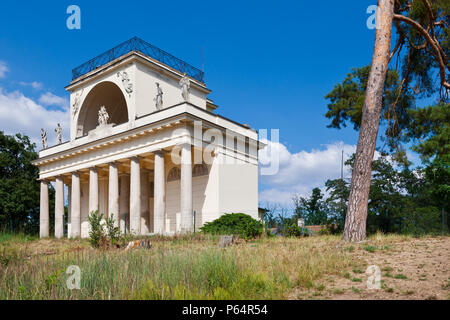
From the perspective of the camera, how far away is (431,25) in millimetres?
17297

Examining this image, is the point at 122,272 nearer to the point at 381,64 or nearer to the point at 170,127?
the point at 381,64

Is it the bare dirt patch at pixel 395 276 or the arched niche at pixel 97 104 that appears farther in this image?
the arched niche at pixel 97 104

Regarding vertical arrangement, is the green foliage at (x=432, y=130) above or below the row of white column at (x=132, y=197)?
above

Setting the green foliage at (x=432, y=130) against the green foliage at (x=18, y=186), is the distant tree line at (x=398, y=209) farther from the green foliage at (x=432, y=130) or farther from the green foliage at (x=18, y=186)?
the green foliage at (x=18, y=186)

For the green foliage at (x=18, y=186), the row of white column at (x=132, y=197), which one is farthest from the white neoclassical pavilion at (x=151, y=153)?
the green foliage at (x=18, y=186)

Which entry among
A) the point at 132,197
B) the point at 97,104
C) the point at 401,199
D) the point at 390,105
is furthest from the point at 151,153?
the point at 401,199

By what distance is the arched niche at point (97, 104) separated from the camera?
1310 inches

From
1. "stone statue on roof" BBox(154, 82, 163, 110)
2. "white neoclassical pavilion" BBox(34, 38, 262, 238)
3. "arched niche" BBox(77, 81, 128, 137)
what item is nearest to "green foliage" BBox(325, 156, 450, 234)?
"white neoclassical pavilion" BBox(34, 38, 262, 238)

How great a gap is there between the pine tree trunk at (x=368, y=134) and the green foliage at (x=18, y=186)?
106 feet

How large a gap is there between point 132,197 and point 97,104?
1183cm

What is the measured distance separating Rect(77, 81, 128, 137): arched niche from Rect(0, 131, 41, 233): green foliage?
1156 centimetres

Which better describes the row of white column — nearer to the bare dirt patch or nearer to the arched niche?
the arched niche

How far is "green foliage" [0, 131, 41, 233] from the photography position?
38906 mm
